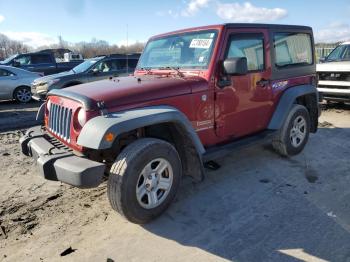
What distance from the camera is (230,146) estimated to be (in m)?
4.70

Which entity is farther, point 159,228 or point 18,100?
point 18,100

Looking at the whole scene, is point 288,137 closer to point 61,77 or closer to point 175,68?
point 175,68

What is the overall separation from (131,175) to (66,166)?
0.60 m

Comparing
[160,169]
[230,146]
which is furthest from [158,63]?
[160,169]

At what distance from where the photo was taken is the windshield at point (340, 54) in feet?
32.0

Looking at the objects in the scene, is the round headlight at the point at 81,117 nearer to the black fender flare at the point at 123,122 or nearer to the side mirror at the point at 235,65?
the black fender flare at the point at 123,122

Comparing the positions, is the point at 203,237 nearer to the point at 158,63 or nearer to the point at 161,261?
the point at 161,261

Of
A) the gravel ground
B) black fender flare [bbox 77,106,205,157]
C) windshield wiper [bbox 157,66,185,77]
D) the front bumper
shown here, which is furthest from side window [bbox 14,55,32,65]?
black fender flare [bbox 77,106,205,157]

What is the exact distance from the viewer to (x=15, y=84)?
41.4 feet

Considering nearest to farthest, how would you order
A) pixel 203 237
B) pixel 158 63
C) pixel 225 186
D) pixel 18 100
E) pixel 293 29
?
pixel 203 237 < pixel 225 186 < pixel 158 63 < pixel 293 29 < pixel 18 100

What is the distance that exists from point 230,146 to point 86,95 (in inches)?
78.7

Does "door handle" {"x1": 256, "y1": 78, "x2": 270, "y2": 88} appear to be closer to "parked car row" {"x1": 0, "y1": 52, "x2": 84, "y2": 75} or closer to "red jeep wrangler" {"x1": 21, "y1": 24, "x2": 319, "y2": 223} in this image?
"red jeep wrangler" {"x1": 21, "y1": 24, "x2": 319, "y2": 223}

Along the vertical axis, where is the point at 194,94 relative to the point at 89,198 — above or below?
above

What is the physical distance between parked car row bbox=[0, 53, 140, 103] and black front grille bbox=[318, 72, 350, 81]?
5309 millimetres
